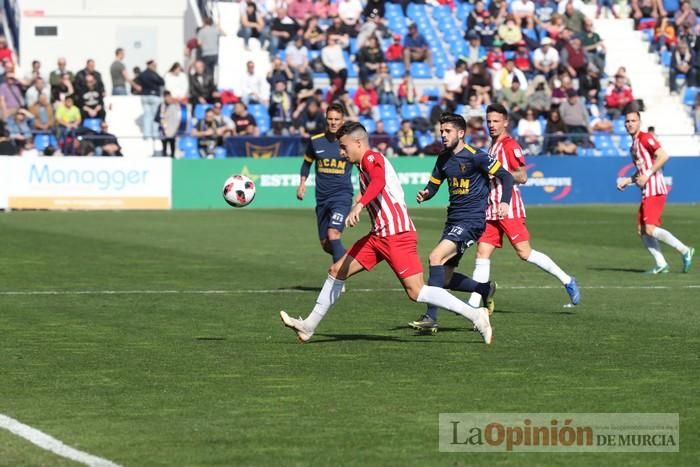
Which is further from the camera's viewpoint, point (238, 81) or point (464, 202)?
point (238, 81)

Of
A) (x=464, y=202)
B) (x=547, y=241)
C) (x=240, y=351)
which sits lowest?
(x=547, y=241)

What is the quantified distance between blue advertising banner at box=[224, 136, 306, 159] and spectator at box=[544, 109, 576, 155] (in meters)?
6.52

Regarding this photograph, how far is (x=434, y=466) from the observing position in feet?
27.1

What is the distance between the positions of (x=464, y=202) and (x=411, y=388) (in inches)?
159

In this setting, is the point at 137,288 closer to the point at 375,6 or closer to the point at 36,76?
the point at 36,76

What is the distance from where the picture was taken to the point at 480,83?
39.4 metres

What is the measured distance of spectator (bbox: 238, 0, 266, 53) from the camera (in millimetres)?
41438

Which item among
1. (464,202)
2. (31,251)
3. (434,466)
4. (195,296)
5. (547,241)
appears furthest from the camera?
(547,241)

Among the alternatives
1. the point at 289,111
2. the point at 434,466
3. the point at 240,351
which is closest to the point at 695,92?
the point at 289,111

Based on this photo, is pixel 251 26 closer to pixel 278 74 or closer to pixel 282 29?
pixel 282 29

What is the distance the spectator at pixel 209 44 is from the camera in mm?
40188

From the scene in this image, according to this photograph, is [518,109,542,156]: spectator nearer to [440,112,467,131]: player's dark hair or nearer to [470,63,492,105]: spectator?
[470,63,492,105]: spectator

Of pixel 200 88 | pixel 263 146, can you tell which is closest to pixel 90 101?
pixel 200 88

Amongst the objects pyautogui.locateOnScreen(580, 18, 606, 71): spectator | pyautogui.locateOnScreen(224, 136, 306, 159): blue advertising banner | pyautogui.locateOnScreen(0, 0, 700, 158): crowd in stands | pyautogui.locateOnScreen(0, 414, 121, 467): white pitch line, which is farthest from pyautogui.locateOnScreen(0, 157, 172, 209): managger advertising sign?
pyautogui.locateOnScreen(0, 414, 121, 467): white pitch line
